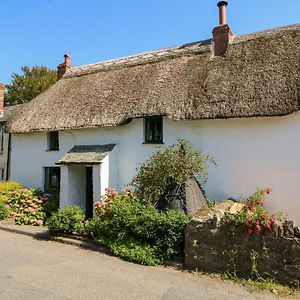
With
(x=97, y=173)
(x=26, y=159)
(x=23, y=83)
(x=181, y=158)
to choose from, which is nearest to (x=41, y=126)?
(x=26, y=159)

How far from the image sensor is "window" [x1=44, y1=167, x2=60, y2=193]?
1456 centimetres

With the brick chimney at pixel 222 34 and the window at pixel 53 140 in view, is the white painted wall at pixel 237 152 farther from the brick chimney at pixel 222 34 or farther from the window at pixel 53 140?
the brick chimney at pixel 222 34

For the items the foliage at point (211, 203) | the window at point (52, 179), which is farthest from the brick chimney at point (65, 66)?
the foliage at point (211, 203)

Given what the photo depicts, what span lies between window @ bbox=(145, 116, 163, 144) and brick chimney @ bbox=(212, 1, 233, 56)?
4.05m

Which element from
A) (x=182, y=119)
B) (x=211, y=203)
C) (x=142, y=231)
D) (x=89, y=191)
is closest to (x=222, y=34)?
(x=182, y=119)

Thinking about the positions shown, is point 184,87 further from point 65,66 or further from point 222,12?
point 65,66

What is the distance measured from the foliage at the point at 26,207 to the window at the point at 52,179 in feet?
3.94

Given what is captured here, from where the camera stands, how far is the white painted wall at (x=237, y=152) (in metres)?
9.70

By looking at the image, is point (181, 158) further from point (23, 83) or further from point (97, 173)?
point (23, 83)

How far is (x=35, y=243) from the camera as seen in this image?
31.4 feet

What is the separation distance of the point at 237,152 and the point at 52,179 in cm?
898

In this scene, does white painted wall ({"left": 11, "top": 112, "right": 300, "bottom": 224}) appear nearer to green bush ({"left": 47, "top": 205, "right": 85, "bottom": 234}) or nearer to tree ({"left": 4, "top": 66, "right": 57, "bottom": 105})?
green bush ({"left": 47, "top": 205, "right": 85, "bottom": 234})

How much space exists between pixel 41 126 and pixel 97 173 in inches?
175

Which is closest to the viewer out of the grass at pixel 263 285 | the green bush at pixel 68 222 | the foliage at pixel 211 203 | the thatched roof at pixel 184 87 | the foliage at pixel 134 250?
the grass at pixel 263 285
